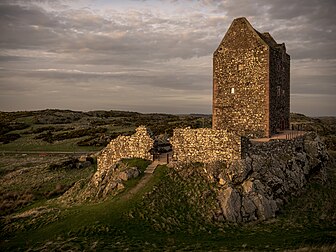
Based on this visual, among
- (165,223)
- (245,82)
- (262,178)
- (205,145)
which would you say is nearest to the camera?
(165,223)

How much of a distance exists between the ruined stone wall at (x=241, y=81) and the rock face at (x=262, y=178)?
388 cm

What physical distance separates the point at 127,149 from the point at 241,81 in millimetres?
12120

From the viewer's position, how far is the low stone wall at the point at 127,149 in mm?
26484

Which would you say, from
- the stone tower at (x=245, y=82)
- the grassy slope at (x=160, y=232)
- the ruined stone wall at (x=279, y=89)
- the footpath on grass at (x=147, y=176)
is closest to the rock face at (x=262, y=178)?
the grassy slope at (x=160, y=232)

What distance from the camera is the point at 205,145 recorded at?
2469cm

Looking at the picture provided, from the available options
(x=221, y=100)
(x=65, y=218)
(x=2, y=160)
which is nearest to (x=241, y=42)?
(x=221, y=100)

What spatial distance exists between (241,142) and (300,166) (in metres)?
7.68

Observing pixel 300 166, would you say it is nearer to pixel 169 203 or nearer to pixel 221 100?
pixel 221 100

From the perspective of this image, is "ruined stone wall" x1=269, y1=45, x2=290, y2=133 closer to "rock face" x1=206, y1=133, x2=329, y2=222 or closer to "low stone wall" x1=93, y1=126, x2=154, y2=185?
"rock face" x1=206, y1=133, x2=329, y2=222

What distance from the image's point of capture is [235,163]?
2353 centimetres

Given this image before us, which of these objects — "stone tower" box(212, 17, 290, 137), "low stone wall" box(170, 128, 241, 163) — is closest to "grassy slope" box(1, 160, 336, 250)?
"low stone wall" box(170, 128, 241, 163)

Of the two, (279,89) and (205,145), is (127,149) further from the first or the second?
(279,89)

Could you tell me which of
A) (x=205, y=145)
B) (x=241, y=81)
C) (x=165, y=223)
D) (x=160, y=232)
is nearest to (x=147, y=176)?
(x=205, y=145)

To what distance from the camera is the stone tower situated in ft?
98.3
